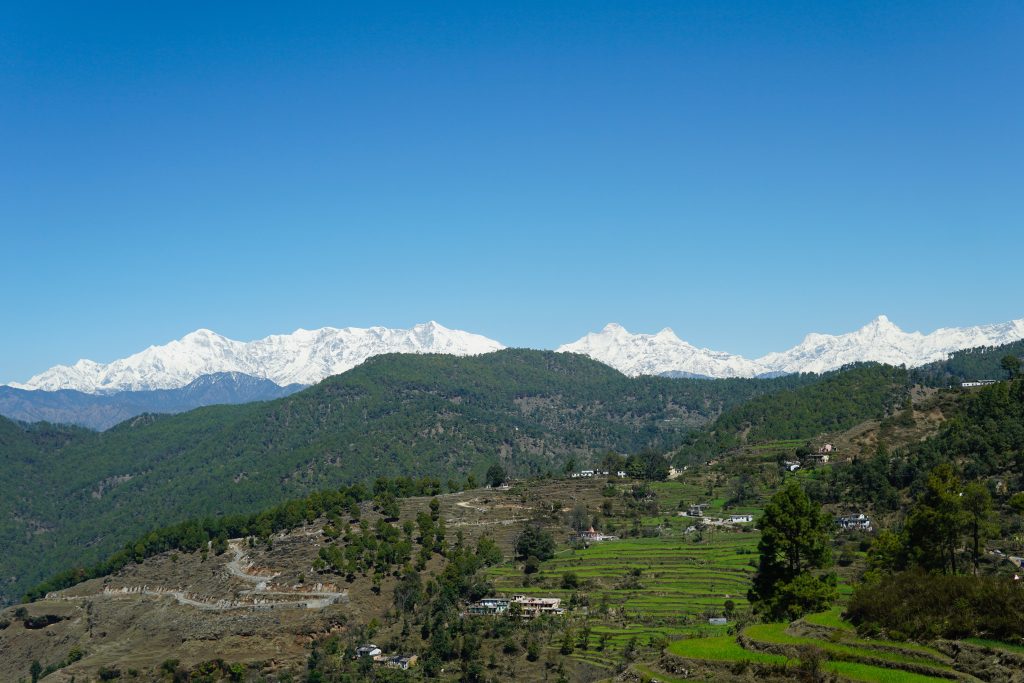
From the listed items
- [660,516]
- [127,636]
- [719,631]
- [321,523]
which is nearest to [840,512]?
[660,516]

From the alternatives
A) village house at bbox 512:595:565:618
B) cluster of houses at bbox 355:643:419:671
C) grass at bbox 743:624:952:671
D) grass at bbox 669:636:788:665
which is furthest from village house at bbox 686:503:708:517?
grass at bbox 743:624:952:671

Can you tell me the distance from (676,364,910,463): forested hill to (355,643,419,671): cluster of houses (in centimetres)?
10499

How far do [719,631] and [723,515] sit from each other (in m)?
48.1

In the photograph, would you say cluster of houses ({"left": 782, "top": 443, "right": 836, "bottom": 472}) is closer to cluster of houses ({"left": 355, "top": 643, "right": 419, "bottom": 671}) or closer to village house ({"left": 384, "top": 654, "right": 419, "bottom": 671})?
village house ({"left": 384, "top": 654, "right": 419, "bottom": 671})

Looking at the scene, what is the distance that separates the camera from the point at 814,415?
181250 millimetres

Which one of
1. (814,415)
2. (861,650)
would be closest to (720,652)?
(861,650)

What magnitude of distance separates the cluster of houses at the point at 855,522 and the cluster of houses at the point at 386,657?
44.3m

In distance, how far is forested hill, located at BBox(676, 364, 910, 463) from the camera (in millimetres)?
172750

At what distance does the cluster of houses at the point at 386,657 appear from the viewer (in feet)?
259

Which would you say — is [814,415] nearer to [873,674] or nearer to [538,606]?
[538,606]

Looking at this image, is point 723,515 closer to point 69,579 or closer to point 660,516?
point 660,516

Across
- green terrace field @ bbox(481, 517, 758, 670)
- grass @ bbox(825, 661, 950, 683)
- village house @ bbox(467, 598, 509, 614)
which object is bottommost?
village house @ bbox(467, 598, 509, 614)

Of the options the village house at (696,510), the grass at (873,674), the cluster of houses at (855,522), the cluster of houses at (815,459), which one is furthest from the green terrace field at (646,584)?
the grass at (873,674)

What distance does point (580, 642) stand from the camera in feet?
244
